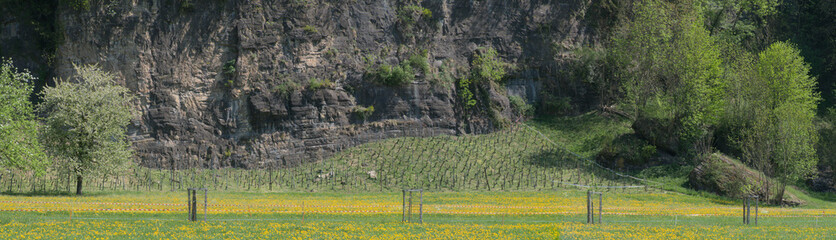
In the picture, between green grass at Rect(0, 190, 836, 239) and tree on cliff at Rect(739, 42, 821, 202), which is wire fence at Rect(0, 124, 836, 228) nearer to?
green grass at Rect(0, 190, 836, 239)

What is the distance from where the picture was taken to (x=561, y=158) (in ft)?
169

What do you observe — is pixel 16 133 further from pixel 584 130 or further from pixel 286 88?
pixel 584 130

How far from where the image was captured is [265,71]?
52625 millimetres

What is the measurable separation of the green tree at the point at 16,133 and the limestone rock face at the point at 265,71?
1213 cm

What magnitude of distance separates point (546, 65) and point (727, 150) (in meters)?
15.7

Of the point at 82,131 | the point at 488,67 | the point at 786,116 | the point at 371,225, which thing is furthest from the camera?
the point at 488,67

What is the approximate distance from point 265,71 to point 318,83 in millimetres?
3710

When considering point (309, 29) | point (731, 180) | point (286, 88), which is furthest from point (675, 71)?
point (286, 88)

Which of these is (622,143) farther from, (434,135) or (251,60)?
(251,60)

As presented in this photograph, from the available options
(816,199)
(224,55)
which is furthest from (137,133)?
(816,199)

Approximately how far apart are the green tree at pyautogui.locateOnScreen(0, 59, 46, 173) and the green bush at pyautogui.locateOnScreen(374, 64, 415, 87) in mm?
24148

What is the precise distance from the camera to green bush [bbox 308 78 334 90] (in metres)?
53.0

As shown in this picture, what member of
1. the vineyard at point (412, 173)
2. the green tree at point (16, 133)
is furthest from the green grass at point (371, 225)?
the vineyard at point (412, 173)

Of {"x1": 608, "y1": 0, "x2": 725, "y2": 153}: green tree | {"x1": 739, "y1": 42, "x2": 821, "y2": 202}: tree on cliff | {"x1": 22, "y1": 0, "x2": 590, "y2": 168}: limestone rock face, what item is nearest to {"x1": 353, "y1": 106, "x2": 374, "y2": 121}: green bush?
{"x1": 22, "y1": 0, "x2": 590, "y2": 168}: limestone rock face
